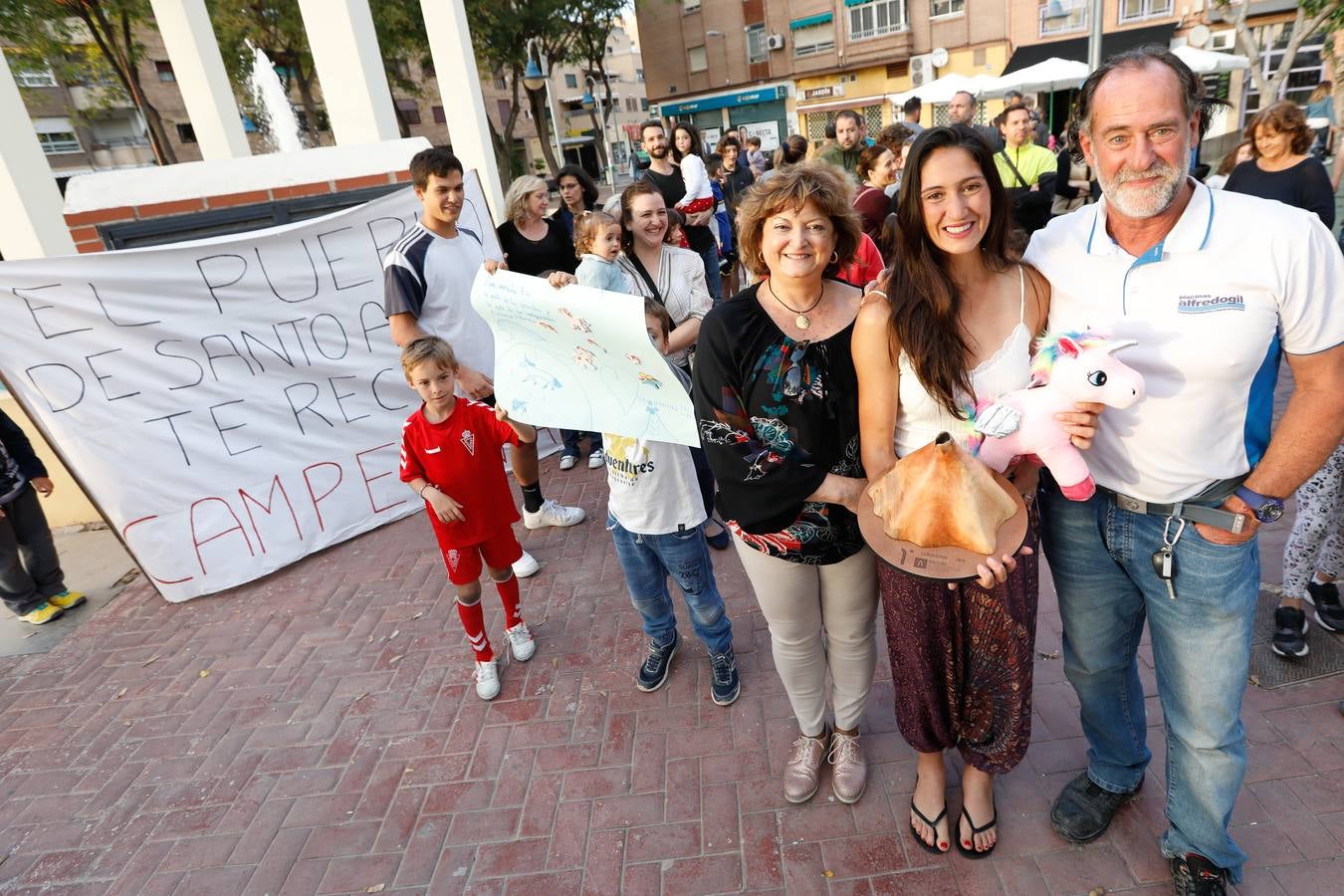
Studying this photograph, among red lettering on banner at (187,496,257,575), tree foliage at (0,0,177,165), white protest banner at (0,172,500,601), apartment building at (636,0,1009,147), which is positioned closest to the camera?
white protest banner at (0,172,500,601)

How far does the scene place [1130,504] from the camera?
6.07ft

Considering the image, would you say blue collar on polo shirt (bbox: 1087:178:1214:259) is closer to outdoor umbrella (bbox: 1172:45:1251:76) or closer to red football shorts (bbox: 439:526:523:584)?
red football shorts (bbox: 439:526:523:584)

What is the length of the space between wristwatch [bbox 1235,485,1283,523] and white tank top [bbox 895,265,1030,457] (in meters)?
0.56

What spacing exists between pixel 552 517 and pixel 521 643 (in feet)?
4.45

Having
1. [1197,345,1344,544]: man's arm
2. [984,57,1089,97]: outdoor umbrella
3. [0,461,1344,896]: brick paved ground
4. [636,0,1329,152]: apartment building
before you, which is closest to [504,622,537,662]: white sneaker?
[0,461,1344,896]: brick paved ground

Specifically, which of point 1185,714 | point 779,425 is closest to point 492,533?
point 779,425

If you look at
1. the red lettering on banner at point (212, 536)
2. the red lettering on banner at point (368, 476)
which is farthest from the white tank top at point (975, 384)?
the red lettering on banner at point (212, 536)

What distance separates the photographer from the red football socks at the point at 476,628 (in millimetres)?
3240

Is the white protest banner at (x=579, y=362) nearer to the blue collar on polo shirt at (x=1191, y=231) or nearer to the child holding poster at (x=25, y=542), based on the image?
the blue collar on polo shirt at (x=1191, y=231)

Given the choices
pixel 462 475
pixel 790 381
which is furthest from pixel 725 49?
pixel 790 381

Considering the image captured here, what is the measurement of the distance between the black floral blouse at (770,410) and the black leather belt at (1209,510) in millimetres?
759

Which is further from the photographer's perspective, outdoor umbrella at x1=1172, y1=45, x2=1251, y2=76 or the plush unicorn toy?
outdoor umbrella at x1=1172, y1=45, x2=1251, y2=76

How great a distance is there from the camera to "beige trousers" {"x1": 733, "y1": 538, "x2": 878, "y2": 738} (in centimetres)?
225

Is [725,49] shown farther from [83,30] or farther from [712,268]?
[712,268]
